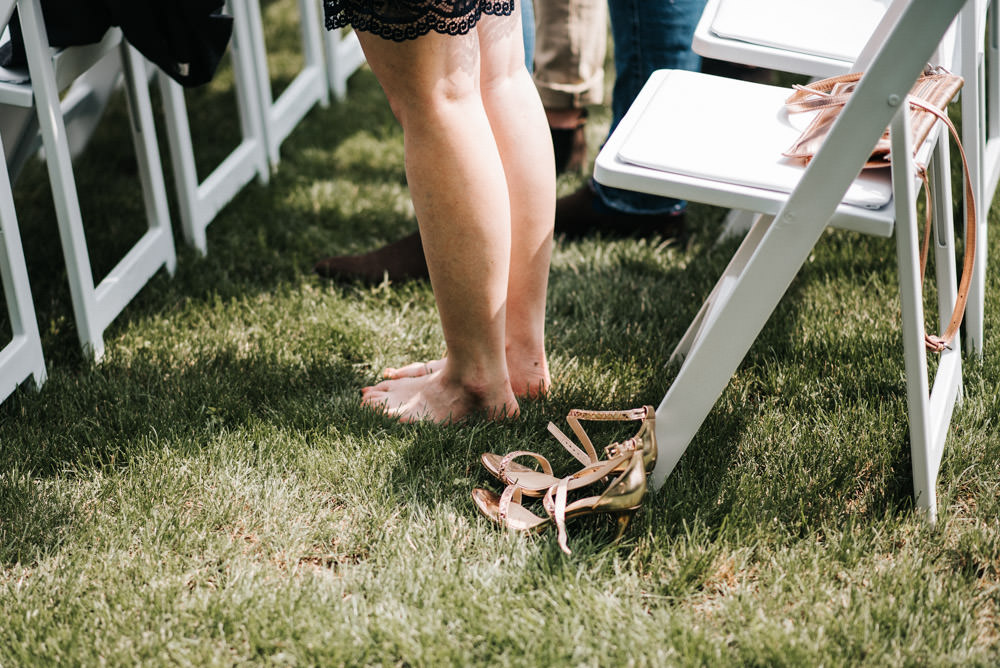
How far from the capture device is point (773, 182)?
1.37 meters

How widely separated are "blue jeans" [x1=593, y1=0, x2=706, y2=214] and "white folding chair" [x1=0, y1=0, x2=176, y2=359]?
1.23 meters

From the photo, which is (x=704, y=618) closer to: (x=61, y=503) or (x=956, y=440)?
(x=956, y=440)

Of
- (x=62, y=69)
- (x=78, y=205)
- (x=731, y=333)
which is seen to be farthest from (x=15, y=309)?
(x=731, y=333)

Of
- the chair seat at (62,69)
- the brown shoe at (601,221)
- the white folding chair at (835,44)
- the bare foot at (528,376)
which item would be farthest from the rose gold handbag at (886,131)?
the chair seat at (62,69)

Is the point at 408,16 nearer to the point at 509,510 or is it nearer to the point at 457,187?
the point at 457,187

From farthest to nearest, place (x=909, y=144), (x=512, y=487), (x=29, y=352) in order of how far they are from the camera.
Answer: (x=29, y=352)
(x=512, y=487)
(x=909, y=144)

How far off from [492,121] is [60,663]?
1101 mm

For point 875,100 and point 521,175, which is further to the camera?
point 521,175

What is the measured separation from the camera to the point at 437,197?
1.57 metres

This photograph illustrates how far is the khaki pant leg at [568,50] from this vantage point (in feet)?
9.04

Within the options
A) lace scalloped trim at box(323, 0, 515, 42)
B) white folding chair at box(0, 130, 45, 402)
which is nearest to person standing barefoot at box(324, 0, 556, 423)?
lace scalloped trim at box(323, 0, 515, 42)

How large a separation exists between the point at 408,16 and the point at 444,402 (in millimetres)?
755

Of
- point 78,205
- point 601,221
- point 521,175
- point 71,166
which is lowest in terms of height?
point 601,221

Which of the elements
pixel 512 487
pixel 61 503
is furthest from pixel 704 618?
pixel 61 503
